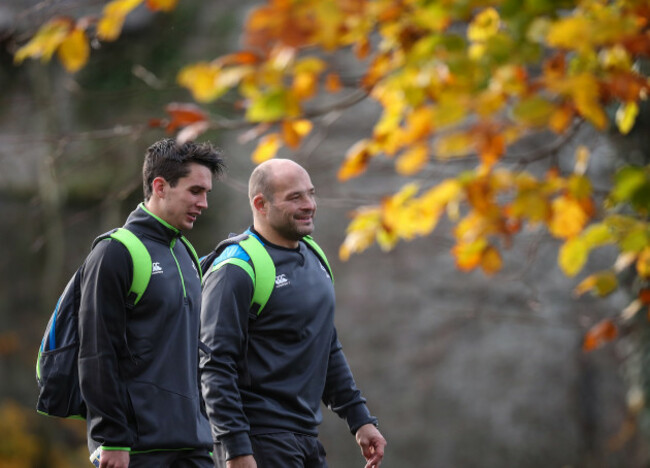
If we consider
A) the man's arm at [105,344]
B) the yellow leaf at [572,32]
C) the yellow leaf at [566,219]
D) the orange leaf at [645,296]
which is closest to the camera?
the yellow leaf at [572,32]

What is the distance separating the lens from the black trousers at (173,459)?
13.2 feet

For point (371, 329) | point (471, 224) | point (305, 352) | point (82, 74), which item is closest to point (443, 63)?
point (305, 352)

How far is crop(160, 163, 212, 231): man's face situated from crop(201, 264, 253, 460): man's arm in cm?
24

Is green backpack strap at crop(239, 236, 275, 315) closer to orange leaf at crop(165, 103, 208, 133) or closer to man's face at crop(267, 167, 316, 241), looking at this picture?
man's face at crop(267, 167, 316, 241)

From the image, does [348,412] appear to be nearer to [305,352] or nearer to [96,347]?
[305,352]

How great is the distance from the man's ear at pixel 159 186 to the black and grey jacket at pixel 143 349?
9cm

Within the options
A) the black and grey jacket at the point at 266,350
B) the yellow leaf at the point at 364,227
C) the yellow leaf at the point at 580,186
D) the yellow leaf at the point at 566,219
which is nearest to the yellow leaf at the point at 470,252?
the yellow leaf at the point at 566,219

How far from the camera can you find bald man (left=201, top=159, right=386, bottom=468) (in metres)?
4.13

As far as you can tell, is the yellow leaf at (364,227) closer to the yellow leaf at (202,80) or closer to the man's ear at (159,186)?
the man's ear at (159,186)

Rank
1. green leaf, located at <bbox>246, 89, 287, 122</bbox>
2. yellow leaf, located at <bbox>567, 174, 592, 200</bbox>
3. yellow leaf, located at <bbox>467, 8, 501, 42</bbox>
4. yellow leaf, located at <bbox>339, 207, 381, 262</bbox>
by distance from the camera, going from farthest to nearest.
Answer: yellow leaf, located at <bbox>339, 207, 381, 262</bbox> < yellow leaf, located at <bbox>467, 8, 501, 42</bbox> < yellow leaf, located at <bbox>567, 174, 592, 200</bbox> < green leaf, located at <bbox>246, 89, 287, 122</bbox>

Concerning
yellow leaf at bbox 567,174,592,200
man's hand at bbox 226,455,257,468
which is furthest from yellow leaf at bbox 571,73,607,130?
man's hand at bbox 226,455,257,468

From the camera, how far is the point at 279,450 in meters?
4.22

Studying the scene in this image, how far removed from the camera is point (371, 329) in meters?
13.6

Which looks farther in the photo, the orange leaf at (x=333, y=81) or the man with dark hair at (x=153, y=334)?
the orange leaf at (x=333, y=81)
